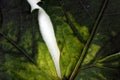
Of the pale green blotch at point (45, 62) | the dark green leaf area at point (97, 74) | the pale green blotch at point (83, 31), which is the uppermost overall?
the pale green blotch at point (83, 31)

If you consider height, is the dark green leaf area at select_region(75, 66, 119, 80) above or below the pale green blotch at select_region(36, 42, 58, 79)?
below

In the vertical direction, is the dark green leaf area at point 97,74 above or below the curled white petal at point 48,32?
below

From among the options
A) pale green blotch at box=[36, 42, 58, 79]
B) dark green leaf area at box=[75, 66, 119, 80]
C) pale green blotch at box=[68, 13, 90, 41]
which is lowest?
dark green leaf area at box=[75, 66, 119, 80]

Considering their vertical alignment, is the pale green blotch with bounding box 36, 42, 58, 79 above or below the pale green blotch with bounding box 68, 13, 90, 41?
below

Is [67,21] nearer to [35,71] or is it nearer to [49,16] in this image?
[49,16]

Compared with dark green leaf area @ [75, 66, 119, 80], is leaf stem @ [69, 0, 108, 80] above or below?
above

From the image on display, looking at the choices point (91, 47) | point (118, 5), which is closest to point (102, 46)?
point (91, 47)

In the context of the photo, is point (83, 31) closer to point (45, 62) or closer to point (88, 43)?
point (88, 43)

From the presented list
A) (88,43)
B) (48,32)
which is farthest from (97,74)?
(48,32)
